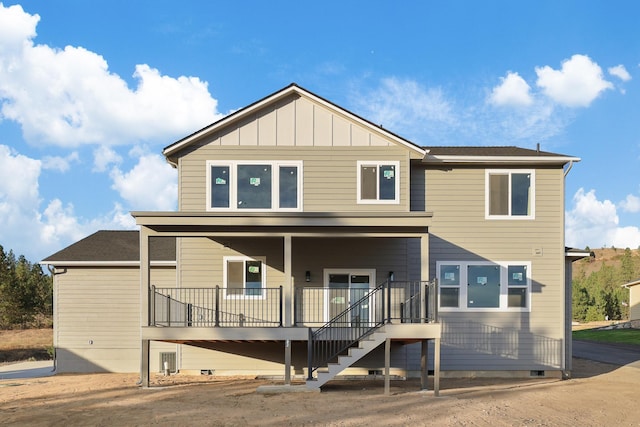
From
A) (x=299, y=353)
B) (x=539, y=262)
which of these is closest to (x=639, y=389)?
(x=539, y=262)

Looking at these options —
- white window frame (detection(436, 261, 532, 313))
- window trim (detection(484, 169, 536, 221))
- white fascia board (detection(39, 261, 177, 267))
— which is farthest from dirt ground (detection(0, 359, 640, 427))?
window trim (detection(484, 169, 536, 221))

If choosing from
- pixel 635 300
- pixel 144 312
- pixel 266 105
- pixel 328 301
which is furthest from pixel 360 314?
pixel 635 300

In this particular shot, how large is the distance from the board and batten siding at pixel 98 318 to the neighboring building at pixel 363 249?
142 cm

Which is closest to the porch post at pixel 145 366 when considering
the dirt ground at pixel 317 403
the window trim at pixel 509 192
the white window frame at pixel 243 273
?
the dirt ground at pixel 317 403

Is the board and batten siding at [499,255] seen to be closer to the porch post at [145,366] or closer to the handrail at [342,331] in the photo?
the handrail at [342,331]

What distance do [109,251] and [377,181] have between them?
9228 millimetres

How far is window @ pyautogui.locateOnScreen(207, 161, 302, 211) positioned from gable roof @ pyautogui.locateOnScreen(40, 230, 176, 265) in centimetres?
346

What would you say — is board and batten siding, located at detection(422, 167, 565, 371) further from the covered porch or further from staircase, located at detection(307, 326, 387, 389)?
staircase, located at detection(307, 326, 387, 389)

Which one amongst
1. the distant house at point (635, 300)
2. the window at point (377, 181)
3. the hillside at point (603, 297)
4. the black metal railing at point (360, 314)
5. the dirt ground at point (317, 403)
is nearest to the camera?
the dirt ground at point (317, 403)

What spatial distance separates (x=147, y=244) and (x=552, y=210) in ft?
37.2

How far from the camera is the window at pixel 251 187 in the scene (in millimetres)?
16234

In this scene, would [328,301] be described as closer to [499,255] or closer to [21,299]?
[499,255]

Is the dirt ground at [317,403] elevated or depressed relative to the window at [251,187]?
depressed

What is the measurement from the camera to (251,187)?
16.3 meters
